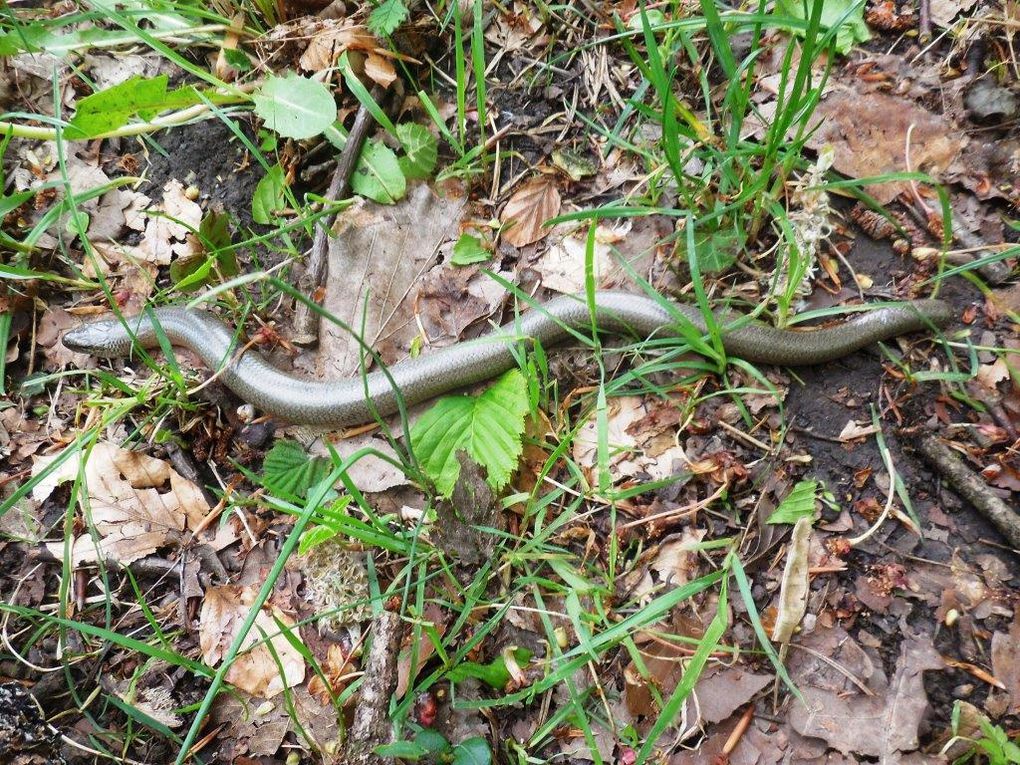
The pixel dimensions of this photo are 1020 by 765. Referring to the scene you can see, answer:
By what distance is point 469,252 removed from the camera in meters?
2.73

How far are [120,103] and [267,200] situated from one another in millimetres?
648

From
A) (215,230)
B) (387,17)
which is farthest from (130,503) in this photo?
(387,17)

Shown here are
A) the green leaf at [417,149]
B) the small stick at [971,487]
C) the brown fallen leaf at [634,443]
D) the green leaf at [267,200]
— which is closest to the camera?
the small stick at [971,487]

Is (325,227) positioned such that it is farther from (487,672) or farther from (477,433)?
(487,672)

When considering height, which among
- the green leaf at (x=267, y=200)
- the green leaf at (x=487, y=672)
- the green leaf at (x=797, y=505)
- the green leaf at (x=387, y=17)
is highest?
the green leaf at (x=387, y=17)

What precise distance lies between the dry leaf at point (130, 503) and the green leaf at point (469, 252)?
1.50 metres

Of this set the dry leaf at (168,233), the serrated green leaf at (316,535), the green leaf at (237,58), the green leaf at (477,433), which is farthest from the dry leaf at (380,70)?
the serrated green leaf at (316,535)

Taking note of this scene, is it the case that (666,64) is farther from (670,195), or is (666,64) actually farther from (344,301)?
(344,301)

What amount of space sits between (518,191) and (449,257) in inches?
16.5

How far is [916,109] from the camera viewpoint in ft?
8.38

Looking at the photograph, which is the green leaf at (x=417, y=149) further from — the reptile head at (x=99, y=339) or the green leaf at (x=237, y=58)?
the reptile head at (x=99, y=339)

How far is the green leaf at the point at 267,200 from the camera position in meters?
2.93

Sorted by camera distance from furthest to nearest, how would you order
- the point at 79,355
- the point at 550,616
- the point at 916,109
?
the point at 79,355
the point at 916,109
the point at 550,616

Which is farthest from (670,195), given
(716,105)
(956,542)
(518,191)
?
(956,542)
